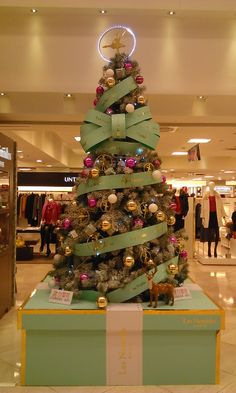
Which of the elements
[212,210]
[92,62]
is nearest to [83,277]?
[92,62]

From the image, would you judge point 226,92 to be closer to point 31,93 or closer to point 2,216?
point 31,93

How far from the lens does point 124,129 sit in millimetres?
2992

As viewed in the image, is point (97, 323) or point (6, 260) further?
point (6, 260)

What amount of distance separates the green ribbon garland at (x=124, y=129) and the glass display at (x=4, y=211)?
1.81m

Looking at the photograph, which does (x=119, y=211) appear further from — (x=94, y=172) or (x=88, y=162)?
(x=88, y=162)

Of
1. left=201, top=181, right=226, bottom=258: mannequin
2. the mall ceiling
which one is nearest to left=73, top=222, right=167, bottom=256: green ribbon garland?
the mall ceiling

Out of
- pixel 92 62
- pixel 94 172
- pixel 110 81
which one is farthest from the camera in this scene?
pixel 92 62

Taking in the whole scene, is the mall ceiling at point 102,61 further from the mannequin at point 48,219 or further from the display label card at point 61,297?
the mannequin at point 48,219

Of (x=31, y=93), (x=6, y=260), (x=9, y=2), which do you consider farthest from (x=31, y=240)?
(x=9, y=2)

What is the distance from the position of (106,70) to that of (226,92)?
2093 mm

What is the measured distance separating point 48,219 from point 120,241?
6597mm

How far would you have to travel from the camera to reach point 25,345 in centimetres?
270

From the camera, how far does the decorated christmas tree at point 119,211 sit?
287cm

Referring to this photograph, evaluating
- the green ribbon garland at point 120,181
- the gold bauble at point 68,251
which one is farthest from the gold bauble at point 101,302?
the green ribbon garland at point 120,181
